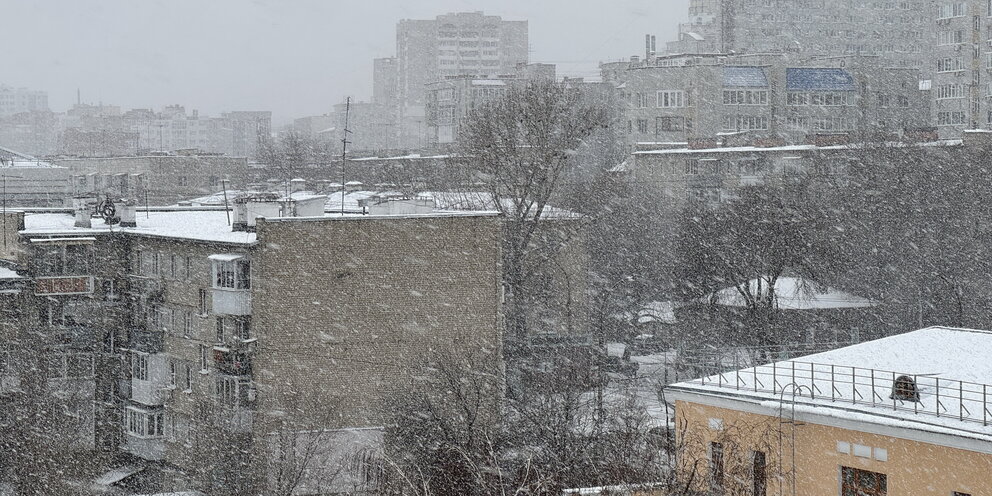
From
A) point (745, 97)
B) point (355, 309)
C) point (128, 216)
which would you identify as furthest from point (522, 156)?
point (745, 97)

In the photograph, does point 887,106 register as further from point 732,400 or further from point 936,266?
point 732,400

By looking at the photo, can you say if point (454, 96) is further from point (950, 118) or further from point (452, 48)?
point (452, 48)

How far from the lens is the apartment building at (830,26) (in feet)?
248

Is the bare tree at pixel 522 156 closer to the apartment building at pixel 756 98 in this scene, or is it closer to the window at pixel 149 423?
the window at pixel 149 423

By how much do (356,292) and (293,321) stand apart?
1.19 m

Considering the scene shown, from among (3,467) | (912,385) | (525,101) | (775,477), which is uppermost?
(525,101)

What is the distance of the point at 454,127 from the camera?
194 ft

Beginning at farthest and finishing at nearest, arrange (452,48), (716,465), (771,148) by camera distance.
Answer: (452,48), (771,148), (716,465)

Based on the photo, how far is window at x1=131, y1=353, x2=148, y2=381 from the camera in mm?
22453

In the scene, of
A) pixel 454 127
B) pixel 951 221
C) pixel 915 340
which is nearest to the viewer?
pixel 915 340

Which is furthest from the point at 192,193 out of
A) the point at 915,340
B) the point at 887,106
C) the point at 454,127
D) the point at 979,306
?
the point at 915,340

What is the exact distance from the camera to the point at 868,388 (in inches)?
414

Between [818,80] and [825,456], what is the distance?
1572 inches

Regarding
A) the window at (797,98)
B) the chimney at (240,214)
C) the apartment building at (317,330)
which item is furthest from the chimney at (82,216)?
the window at (797,98)
